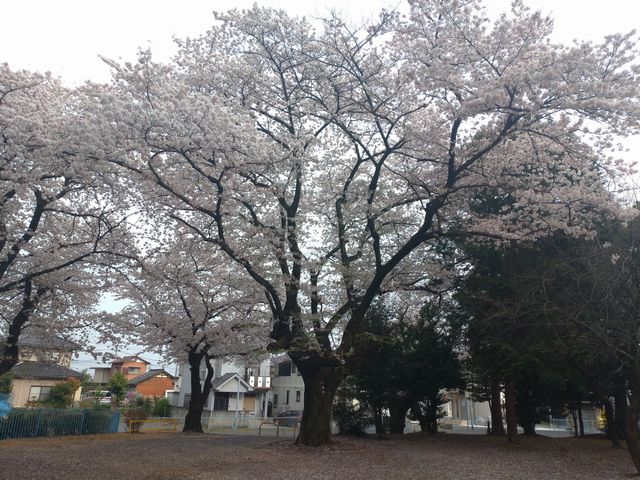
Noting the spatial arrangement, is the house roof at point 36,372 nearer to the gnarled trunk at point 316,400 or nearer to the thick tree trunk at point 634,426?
the gnarled trunk at point 316,400

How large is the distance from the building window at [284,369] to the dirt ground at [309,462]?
29.4 m

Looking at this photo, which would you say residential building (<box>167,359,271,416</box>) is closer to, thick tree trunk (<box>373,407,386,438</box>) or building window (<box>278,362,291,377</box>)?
building window (<box>278,362,291,377</box>)

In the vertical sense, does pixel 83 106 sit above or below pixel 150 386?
above

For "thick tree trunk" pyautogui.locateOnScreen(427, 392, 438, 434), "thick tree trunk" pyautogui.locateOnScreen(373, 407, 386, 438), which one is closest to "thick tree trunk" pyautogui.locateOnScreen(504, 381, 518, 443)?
"thick tree trunk" pyautogui.locateOnScreen(427, 392, 438, 434)

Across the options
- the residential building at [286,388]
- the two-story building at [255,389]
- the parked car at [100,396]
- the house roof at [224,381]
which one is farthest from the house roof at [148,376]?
the residential building at [286,388]

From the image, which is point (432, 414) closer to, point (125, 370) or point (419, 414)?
point (419, 414)

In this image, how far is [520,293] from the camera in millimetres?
12102

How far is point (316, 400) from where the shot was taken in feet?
42.4

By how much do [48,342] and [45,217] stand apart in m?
4.82

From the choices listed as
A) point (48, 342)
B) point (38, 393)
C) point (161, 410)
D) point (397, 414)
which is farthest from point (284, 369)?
point (48, 342)

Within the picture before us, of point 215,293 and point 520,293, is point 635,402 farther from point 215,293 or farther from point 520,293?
point 215,293

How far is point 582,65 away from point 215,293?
14719 millimetres

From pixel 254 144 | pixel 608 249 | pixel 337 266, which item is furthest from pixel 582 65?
pixel 337 266

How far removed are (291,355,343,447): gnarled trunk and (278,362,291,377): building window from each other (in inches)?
1197
